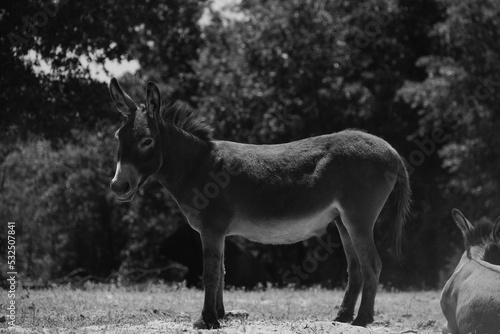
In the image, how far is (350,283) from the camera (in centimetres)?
873

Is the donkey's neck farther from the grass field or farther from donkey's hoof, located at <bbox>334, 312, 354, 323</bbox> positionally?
donkey's hoof, located at <bbox>334, 312, 354, 323</bbox>

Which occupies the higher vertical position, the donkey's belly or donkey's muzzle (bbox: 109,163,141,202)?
donkey's muzzle (bbox: 109,163,141,202)

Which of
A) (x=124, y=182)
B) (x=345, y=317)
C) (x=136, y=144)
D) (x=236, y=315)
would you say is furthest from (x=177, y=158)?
(x=345, y=317)

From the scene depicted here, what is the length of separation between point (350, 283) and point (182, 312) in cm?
252

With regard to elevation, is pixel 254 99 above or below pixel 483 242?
above

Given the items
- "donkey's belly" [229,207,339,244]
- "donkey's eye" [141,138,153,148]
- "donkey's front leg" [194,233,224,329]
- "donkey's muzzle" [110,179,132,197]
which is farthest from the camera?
"donkey's belly" [229,207,339,244]

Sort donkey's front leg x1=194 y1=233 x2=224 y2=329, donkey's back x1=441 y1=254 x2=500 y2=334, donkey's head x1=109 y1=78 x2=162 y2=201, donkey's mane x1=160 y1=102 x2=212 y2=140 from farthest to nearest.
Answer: donkey's mane x1=160 y1=102 x2=212 y2=140 < donkey's front leg x1=194 y1=233 x2=224 y2=329 < donkey's head x1=109 y1=78 x2=162 y2=201 < donkey's back x1=441 y1=254 x2=500 y2=334

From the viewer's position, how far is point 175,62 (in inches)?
987

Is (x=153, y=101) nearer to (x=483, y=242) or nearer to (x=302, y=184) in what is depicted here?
(x=302, y=184)

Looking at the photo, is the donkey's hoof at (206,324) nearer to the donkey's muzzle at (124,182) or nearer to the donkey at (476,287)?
the donkey's muzzle at (124,182)

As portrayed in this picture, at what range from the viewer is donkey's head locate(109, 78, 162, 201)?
7.84 m

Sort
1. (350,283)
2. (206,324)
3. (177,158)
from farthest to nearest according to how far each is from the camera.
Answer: (350,283) → (177,158) → (206,324)

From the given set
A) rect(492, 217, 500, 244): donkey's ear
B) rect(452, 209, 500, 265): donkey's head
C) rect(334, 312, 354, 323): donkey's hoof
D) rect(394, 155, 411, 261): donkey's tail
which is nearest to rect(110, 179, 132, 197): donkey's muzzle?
rect(334, 312, 354, 323): donkey's hoof

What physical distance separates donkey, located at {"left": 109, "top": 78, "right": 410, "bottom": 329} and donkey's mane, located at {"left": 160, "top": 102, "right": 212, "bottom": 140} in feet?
0.21
